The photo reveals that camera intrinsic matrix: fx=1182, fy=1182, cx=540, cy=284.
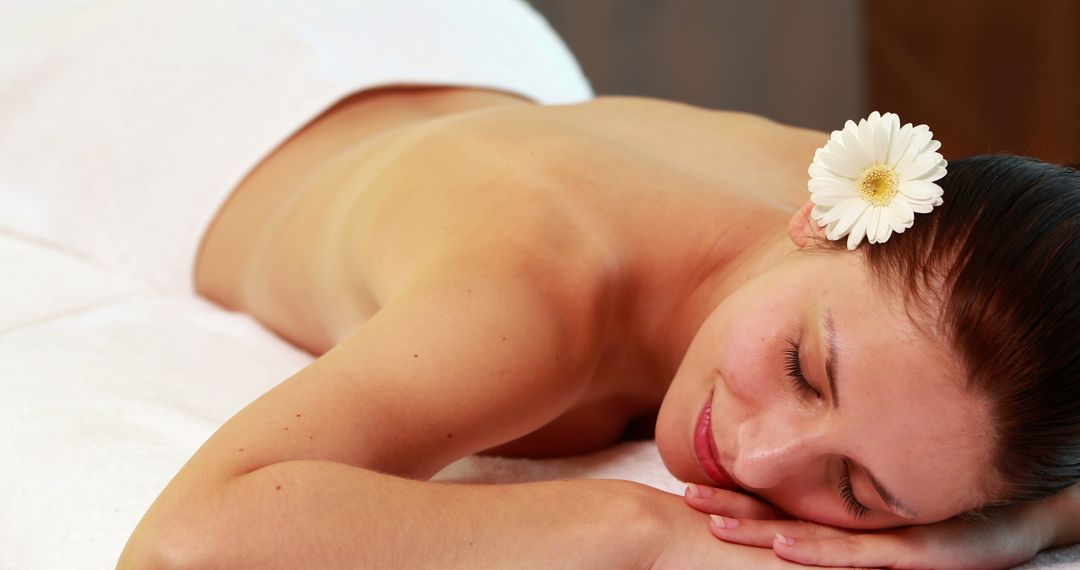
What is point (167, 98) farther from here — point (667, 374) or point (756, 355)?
point (756, 355)

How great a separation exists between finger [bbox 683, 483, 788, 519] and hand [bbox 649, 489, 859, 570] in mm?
20

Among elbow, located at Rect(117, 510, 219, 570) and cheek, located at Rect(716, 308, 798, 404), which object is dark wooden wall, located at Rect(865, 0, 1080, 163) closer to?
cheek, located at Rect(716, 308, 798, 404)

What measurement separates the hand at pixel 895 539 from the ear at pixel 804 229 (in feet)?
0.79

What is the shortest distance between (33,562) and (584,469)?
0.52m

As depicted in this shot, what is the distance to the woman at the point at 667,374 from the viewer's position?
2.82 feet

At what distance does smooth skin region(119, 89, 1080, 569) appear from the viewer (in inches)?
33.2

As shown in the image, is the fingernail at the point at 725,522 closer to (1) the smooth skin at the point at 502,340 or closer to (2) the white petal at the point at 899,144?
(1) the smooth skin at the point at 502,340

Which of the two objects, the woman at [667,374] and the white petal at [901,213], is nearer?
the woman at [667,374]

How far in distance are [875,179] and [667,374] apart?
352mm

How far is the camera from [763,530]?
0.99 meters

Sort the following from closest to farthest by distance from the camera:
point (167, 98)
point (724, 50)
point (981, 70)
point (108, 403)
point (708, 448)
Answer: point (708, 448), point (108, 403), point (167, 98), point (981, 70), point (724, 50)

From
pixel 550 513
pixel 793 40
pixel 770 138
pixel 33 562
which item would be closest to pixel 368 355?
pixel 550 513

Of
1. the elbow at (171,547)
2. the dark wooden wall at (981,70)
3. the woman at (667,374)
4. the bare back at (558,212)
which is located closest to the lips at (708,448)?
the woman at (667,374)

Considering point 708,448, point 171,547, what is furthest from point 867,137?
point 171,547
